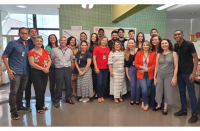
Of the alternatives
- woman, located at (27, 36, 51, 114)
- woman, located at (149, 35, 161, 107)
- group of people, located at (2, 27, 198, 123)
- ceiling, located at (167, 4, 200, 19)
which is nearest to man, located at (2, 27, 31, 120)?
group of people, located at (2, 27, 198, 123)

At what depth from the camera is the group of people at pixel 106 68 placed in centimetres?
256

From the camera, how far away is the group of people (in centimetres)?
256

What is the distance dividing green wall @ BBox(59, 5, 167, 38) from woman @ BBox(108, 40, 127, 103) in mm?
1718

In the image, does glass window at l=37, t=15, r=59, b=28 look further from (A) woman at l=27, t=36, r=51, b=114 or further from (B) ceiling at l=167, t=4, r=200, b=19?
(B) ceiling at l=167, t=4, r=200, b=19


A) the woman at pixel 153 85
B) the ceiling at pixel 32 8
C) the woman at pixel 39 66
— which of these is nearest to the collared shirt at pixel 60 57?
the woman at pixel 39 66

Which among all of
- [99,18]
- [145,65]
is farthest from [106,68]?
[99,18]

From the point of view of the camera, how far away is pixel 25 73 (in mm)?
2705

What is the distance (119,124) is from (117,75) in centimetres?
114

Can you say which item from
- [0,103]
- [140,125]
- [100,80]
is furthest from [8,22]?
[140,125]

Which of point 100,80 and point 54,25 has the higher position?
point 54,25

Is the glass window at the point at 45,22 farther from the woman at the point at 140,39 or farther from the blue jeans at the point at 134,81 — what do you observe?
the blue jeans at the point at 134,81
